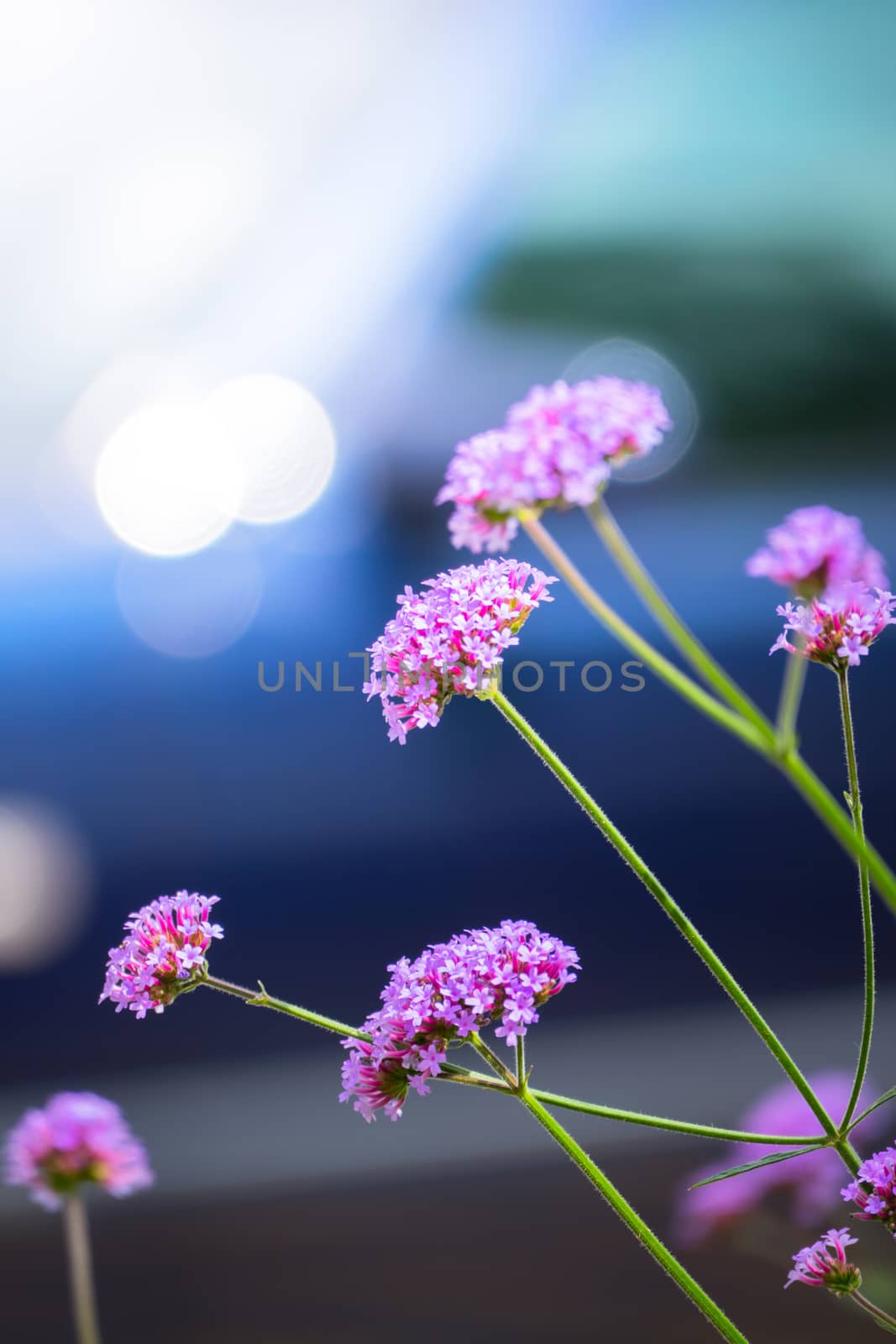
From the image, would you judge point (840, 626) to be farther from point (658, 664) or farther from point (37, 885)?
point (37, 885)

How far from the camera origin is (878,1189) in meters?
0.34

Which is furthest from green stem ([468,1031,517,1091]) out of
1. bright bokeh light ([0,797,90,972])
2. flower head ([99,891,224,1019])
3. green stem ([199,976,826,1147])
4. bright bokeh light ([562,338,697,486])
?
bright bokeh light ([0,797,90,972])

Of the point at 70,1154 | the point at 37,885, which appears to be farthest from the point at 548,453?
the point at 37,885

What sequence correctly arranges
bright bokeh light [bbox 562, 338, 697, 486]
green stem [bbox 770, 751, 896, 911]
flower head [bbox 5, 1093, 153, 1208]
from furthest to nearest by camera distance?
1. bright bokeh light [bbox 562, 338, 697, 486]
2. flower head [bbox 5, 1093, 153, 1208]
3. green stem [bbox 770, 751, 896, 911]

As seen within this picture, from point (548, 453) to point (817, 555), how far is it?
0.25 ft

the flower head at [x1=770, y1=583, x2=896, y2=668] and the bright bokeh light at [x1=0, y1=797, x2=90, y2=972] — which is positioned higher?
the bright bokeh light at [x1=0, y1=797, x2=90, y2=972]

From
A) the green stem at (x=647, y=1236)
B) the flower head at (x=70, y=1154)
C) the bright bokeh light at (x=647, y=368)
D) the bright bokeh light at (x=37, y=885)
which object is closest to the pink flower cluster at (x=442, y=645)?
the green stem at (x=647, y=1236)

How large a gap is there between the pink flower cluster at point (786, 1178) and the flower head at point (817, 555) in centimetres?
58

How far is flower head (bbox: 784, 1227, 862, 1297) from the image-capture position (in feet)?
1.21

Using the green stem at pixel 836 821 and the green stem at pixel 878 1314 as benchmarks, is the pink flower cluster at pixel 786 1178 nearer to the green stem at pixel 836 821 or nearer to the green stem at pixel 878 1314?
the green stem at pixel 878 1314

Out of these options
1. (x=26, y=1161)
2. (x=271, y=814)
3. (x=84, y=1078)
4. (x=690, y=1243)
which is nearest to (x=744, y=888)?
(x=271, y=814)

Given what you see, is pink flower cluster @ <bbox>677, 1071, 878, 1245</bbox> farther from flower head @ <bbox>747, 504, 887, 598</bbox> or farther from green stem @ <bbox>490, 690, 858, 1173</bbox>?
flower head @ <bbox>747, 504, 887, 598</bbox>

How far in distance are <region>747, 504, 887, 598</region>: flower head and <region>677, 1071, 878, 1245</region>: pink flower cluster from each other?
58 centimetres

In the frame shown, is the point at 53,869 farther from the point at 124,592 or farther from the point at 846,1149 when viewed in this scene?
the point at 846,1149
